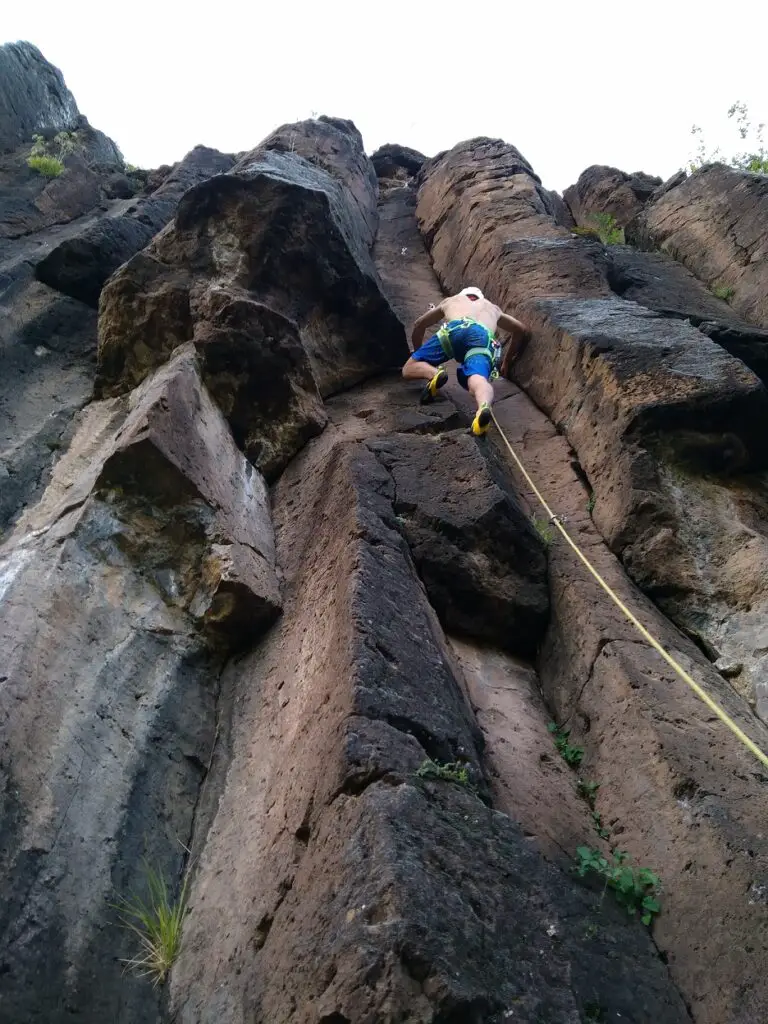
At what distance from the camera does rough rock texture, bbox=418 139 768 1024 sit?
9.49 feet

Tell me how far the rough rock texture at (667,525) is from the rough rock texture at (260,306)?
67.4 inches

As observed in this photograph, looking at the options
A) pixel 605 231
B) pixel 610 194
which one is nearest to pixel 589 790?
pixel 605 231

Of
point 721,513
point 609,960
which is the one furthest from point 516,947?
point 721,513

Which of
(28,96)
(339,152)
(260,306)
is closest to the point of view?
(260,306)

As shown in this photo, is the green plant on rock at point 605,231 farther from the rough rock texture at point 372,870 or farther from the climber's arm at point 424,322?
the rough rock texture at point 372,870

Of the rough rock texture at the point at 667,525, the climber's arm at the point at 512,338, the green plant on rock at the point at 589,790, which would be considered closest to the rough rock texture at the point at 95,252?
the climber's arm at the point at 512,338

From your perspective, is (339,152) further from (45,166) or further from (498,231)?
(45,166)

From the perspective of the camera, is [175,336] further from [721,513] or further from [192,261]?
[721,513]

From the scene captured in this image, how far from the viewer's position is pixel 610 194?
464 inches

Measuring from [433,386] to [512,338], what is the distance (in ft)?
4.50

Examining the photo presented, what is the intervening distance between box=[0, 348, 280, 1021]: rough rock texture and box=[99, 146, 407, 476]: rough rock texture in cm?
47

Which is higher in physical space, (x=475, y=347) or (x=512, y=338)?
(x=512, y=338)

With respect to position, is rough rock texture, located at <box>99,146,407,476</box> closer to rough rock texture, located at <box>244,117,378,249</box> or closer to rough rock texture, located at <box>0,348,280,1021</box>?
rough rock texture, located at <box>0,348,280,1021</box>

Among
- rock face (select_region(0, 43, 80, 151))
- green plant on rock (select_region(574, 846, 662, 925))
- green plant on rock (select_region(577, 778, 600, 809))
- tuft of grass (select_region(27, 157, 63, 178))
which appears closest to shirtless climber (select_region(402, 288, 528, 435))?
green plant on rock (select_region(577, 778, 600, 809))
